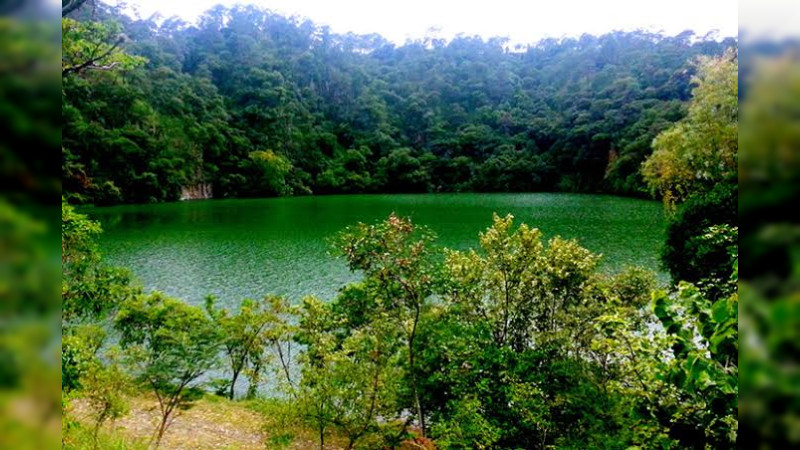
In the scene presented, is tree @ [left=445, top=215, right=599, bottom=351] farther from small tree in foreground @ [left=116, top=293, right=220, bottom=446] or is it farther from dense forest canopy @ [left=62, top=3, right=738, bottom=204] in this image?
dense forest canopy @ [left=62, top=3, right=738, bottom=204]

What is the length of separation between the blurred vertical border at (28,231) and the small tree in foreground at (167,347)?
10.1 metres

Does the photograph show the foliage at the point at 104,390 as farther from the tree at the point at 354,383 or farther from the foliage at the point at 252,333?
the foliage at the point at 252,333

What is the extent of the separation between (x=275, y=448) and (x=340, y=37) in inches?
4286

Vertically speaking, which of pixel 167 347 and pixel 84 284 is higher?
pixel 84 284

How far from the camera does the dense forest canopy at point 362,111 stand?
57.5 meters

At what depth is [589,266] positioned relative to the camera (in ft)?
33.3

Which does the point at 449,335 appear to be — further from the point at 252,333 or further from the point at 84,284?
the point at 84,284

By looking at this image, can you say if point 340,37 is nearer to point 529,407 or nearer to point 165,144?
point 165,144

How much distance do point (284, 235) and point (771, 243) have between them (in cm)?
3467

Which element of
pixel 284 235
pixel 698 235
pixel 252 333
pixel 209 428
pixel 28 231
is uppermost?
pixel 28 231

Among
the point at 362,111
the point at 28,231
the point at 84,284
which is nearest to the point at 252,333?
the point at 84,284

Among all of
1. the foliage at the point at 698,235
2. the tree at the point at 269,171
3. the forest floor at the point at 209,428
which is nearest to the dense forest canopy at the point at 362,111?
the tree at the point at 269,171

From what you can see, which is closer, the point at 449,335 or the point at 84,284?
the point at 449,335

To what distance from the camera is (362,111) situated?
8856 cm
